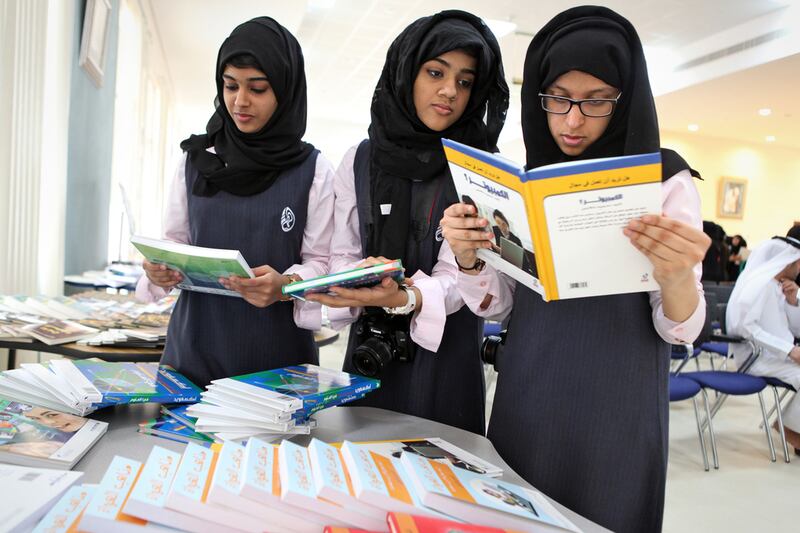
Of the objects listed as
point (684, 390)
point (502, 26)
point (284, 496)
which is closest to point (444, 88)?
point (284, 496)

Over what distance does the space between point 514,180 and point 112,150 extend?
16.9 ft

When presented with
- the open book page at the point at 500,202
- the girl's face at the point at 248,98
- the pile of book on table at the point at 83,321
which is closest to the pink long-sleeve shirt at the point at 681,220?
the open book page at the point at 500,202

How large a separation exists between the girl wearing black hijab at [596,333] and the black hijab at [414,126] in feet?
0.97

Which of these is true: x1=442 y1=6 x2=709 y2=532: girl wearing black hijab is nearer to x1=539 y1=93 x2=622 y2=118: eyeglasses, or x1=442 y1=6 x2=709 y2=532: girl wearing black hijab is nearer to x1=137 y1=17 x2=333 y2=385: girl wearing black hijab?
x1=539 y1=93 x2=622 y2=118: eyeglasses

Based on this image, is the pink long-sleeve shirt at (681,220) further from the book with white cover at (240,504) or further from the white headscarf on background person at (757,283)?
the white headscarf on background person at (757,283)

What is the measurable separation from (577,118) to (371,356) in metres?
0.72

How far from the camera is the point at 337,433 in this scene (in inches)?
52.9

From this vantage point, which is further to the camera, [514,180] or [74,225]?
[74,225]

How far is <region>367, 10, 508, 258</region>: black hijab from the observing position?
5.42 feet

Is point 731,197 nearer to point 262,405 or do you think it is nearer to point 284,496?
point 262,405

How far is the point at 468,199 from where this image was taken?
122 cm

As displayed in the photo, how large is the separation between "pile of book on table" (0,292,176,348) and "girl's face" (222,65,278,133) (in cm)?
101

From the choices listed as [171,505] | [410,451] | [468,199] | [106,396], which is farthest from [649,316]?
[106,396]

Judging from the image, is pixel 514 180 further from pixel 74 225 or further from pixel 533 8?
pixel 533 8
